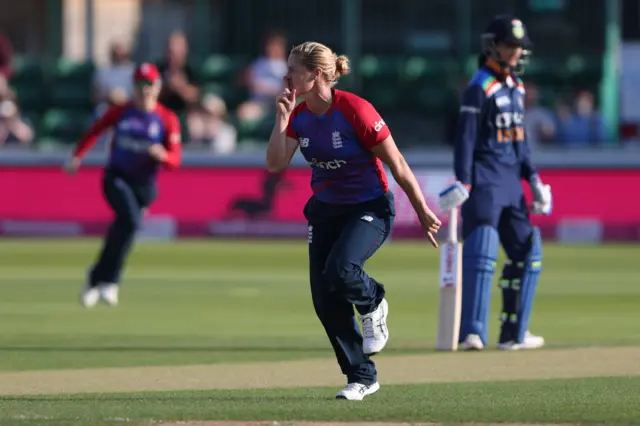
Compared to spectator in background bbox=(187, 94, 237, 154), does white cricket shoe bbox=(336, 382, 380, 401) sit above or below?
above

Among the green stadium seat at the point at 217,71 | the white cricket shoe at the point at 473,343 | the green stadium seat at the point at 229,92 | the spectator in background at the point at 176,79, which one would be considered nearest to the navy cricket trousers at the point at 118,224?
the white cricket shoe at the point at 473,343

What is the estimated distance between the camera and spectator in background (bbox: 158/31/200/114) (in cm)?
2320

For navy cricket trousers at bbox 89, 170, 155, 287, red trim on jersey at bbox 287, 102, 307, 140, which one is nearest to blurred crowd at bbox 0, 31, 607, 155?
navy cricket trousers at bbox 89, 170, 155, 287

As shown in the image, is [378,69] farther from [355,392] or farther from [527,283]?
[355,392]

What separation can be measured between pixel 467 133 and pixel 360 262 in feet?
9.31

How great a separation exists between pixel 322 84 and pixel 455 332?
3244 mm

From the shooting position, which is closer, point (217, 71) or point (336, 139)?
point (336, 139)

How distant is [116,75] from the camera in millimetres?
23422

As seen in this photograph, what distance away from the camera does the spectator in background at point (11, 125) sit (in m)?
23.2

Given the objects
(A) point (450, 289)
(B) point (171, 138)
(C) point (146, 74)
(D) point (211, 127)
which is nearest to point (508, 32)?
(A) point (450, 289)

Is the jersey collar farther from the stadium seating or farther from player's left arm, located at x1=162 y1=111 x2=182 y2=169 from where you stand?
the stadium seating

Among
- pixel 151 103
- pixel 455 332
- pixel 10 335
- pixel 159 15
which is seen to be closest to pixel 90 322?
pixel 10 335

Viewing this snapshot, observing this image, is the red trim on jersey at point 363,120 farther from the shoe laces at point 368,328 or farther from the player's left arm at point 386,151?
the shoe laces at point 368,328

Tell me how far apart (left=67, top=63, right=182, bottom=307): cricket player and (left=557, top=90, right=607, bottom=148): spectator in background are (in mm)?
9241
